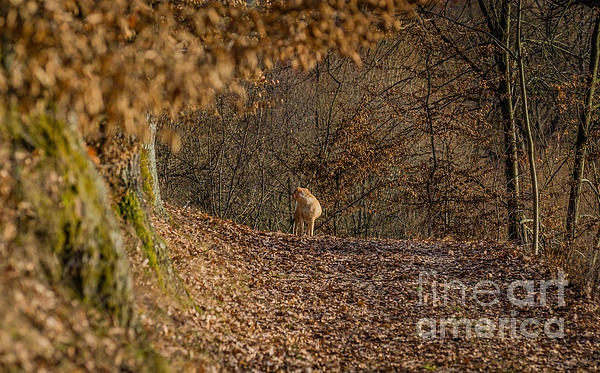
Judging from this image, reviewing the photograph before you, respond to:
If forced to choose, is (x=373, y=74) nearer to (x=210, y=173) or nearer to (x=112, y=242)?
(x=210, y=173)

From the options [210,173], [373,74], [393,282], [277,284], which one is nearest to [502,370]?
[393,282]

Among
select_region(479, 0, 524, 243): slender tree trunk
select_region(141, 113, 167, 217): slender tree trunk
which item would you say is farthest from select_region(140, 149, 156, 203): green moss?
select_region(479, 0, 524, 243): slender tree trunk

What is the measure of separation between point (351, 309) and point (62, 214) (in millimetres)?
4878

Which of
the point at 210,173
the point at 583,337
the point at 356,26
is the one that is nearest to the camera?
the point at 356,26

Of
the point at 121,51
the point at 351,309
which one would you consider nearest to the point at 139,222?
the point at 121,51

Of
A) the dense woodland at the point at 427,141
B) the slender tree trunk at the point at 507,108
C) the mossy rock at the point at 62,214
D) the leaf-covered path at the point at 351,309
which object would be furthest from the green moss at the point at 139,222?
the slender tree trunk at the point at 507,108

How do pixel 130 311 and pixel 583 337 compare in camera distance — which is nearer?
pixel 130 311

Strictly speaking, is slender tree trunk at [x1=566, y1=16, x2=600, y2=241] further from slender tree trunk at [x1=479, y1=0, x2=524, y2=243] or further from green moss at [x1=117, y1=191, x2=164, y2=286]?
green moss at [x1=117, y1=191, x2=164, y2=286]

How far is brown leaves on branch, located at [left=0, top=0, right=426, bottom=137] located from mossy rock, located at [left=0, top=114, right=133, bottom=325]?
0.74 feet

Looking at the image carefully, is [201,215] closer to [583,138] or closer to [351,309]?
[351,309]

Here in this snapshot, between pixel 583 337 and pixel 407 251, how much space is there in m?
3.85

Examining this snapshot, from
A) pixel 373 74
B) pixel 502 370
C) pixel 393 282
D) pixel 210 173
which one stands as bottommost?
pixel 502 370

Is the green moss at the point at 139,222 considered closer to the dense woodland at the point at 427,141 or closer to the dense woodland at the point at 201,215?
the dense woodland at the point at 201,215

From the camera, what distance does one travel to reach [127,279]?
3.78 metres
